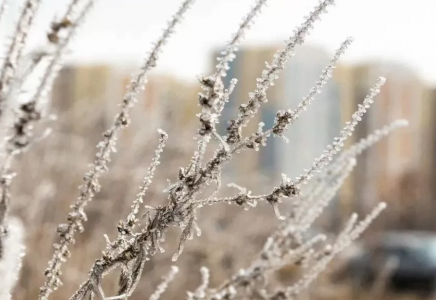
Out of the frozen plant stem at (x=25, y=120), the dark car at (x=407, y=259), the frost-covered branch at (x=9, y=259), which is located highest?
the dark car at (x=407, y=259)

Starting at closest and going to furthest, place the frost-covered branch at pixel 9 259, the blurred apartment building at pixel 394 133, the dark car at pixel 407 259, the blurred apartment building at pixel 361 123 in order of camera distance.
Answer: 1. the frost-covered branch at pixel 9 259
2. the dark car at pixel 407 259
3. the blurred apartment building at pixel 361 123
4. the blurred apartment building at pixel 394 133

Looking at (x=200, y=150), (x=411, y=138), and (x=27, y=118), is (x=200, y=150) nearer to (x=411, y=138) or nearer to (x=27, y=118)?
(x=27, y=118)

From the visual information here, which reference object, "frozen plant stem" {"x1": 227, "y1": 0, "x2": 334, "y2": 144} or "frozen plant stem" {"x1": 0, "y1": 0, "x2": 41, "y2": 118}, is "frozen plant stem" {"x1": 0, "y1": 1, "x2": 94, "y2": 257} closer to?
"frozen plant stem" {"x1": 0, "y1": 0, "x2": 41, "y2": 118}

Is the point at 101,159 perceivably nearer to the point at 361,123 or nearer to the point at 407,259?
the point at 407,259

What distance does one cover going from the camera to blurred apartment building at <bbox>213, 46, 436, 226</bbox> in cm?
1945

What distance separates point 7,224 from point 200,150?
26 cm

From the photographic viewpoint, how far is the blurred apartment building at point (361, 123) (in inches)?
766

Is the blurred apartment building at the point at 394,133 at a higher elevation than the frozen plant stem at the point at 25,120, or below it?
higher

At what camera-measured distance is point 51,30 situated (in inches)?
26.9

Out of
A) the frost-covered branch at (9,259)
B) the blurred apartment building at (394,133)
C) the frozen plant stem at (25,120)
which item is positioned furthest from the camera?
the blurred apartment building at (394,133)

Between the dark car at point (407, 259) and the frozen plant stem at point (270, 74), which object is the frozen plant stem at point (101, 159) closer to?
the frozen plant stem at point (270, 74)

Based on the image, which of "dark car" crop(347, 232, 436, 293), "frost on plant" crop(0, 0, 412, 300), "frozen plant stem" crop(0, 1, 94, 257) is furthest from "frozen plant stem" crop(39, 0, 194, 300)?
"dark car" crop(347, 232, 436, 293)

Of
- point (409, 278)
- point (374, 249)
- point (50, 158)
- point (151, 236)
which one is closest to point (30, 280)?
point (50, 158)

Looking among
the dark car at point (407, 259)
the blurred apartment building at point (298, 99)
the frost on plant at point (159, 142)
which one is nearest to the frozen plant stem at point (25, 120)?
the frost on plant at point (159, 142)
